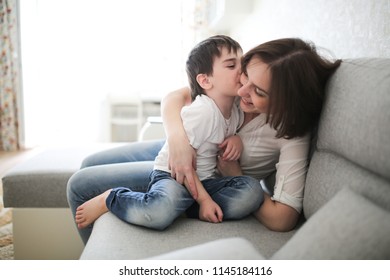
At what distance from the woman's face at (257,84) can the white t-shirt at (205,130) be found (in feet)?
0.44

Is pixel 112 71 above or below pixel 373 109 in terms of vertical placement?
below

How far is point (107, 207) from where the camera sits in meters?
1.02

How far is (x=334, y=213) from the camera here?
60cm

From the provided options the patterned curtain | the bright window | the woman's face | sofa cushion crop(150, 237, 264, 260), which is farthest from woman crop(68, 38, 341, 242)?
the patterned curtain

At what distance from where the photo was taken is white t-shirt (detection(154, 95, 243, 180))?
1.10 meters

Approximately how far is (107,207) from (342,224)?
2.27 ft

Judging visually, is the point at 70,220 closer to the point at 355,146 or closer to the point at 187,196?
the point at 187,196

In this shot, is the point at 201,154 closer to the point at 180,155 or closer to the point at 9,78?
the point at 180,155

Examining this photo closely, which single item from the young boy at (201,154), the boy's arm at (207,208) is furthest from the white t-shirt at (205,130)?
the boy's arm at (207,208)

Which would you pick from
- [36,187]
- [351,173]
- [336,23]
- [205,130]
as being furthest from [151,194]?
[336,23]

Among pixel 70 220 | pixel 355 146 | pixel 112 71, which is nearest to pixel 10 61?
pixel 112 71

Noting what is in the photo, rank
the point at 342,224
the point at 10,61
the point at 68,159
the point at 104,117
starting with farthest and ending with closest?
the point at 104,117
the point at 10,61
the point at 68,159
the point at 342,224

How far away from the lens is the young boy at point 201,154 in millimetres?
957

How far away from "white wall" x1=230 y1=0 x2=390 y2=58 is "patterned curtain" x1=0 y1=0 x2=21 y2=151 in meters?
2.65
